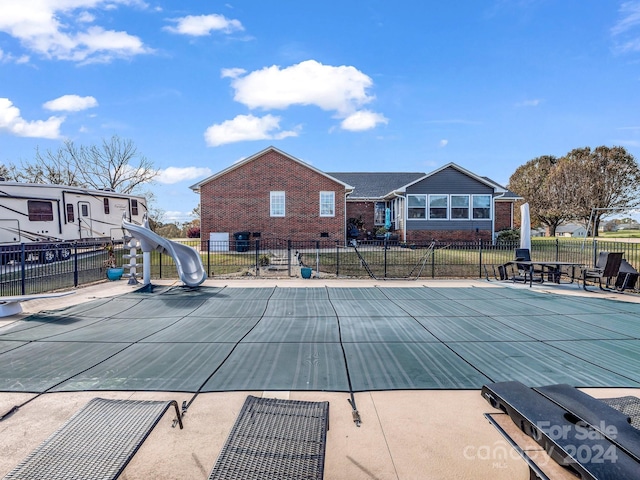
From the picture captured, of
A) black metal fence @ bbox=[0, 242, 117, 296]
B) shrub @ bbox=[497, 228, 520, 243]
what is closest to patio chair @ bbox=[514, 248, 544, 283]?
shrub @ bbox=[497, 228, 520, 243]

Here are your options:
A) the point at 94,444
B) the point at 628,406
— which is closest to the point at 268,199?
the point at 94,444

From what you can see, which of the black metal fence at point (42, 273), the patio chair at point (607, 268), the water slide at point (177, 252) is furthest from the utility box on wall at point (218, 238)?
the patio chair at point (607, 268)

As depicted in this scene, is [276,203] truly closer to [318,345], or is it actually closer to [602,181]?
[318,345]

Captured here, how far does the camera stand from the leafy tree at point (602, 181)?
37625 mm

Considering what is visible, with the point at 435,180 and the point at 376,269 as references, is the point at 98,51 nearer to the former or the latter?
the point at 376,269

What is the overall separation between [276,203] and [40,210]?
10.9 meters

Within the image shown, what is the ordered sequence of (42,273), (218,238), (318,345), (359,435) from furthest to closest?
1. (218,238)
2. (42,273)
3. (318,345)
4. (359,435)

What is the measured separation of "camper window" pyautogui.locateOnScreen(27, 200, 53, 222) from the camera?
630 inches

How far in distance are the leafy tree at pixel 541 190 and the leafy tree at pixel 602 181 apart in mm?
1170

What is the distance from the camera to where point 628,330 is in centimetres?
623

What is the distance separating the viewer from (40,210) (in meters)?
16.3

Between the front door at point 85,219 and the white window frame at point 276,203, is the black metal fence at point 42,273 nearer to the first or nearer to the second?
the front door at point 85,219

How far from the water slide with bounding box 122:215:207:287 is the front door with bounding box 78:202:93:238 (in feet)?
30.5

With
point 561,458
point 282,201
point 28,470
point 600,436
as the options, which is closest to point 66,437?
point 28,470
